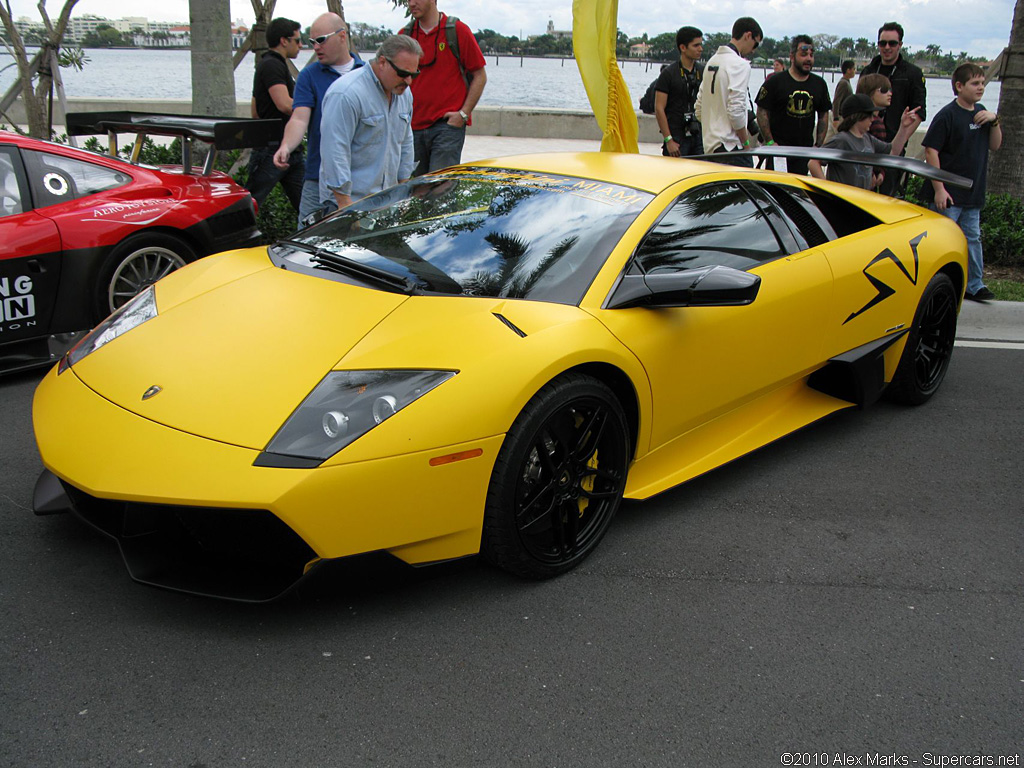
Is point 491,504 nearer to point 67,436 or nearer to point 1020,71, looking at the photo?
point 67,436

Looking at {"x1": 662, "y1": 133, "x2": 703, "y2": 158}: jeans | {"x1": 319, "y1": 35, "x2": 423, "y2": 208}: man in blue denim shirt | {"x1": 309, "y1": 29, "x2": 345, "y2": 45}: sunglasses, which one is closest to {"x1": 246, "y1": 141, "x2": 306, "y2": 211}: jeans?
{"x1": 309, "y1": 29, "x2": 345, "y2": 45}: sunglasses

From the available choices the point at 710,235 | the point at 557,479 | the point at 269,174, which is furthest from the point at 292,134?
the point at 557,479

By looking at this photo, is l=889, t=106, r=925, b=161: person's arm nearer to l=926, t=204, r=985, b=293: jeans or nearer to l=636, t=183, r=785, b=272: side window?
l=926, t=204, r=985, b=293: jeans

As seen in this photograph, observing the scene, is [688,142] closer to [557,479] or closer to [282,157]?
[282,157]

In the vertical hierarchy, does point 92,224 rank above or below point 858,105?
below

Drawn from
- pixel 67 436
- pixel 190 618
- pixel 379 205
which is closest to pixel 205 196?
pixel 379 205

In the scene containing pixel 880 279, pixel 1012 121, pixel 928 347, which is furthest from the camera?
pixel 1012 121

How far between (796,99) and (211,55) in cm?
518

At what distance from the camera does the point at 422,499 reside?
2.63 m

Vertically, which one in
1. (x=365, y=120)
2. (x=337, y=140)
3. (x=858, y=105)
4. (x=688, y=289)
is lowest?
(x=688, y=289)

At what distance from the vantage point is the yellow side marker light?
2.63 metres

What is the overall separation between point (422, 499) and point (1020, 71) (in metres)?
7.68

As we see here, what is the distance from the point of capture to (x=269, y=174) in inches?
282

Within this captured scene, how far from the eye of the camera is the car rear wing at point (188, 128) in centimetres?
509
